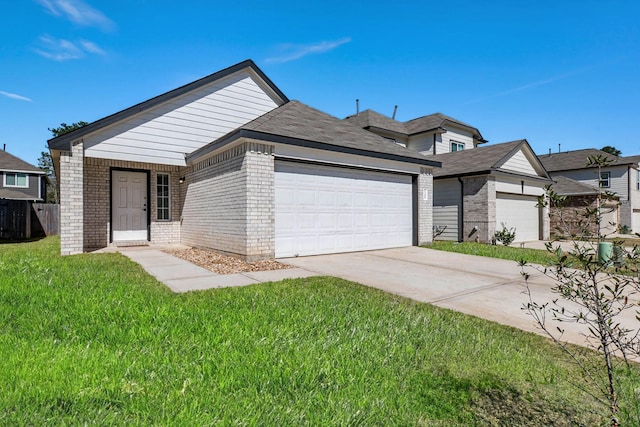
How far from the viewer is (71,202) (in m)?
9.07

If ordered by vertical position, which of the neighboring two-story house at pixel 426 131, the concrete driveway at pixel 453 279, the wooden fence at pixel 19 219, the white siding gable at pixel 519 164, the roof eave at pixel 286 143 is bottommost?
the concrete driveway at pixel 453 279

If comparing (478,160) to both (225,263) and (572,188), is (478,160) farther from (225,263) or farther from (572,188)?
(225,263)

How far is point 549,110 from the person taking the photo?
46.4 feet

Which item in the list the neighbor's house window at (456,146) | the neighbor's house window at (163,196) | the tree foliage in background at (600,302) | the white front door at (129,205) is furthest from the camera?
the neighbor's house window at (456,146)

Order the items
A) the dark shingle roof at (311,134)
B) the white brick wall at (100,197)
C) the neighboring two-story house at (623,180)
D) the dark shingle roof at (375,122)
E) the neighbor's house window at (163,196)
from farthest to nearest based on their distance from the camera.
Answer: the neighboring two-story house at (623,180), the dark shingle roof at (375,122), the neighbor's house window at (163,196), the white brick wall at (100,197), the dark shingle roof at (311,134)

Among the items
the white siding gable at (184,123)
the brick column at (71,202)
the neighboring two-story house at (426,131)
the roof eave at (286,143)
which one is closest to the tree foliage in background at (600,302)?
the roof eave at (286,143)

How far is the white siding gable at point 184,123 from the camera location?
9.95 meters

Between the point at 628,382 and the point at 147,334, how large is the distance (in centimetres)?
428

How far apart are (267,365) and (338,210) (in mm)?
7453

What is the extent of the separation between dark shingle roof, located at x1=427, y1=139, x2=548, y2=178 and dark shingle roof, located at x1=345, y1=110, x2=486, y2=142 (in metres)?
4.67

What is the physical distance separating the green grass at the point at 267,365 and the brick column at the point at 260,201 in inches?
141

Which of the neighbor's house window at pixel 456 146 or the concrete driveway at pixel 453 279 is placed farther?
the neighbor's house window at pixel 456 146

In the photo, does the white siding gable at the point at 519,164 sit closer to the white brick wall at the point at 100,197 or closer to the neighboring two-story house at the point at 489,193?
the neighboring two-story house at the point at 489,193

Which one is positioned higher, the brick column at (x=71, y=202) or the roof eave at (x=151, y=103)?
the roof eave at (x=151, y=103)
